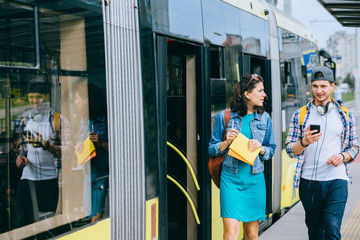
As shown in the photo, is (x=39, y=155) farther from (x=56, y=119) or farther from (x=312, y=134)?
(x=312, y=134)

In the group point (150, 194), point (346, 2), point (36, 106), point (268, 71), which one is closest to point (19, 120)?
point (36, 106)

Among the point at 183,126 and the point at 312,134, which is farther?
the point at 183,126

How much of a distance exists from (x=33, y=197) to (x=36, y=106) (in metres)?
0.47

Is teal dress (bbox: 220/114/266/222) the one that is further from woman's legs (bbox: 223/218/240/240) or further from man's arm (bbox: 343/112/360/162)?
man's arm (bbox: 343/112/360/162)

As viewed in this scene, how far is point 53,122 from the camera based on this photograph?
2961mm

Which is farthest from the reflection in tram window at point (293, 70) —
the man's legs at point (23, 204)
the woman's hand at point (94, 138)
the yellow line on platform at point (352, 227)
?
the man's legs at point (23, 204)

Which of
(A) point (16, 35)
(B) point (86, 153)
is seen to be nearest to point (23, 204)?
(B) point (86, 153)

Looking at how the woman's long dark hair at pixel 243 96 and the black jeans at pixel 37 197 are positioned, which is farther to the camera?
the woman's long dark hair at pixel 243 96

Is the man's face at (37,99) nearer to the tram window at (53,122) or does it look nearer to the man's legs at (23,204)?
the tram window at (53,122)

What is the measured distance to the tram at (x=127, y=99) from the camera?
2707mm

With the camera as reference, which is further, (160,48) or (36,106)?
(160,48)

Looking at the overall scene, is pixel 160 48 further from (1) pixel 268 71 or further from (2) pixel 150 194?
(1) pixel 268 71

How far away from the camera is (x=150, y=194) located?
3818 millimetres

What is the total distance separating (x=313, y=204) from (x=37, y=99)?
2762 mm
